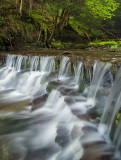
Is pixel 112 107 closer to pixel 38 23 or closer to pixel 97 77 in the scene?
pixel 97 77

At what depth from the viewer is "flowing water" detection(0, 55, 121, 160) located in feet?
11.0

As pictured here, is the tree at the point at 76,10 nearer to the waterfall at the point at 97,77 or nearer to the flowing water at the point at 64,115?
the flowing water at the point at 64,115

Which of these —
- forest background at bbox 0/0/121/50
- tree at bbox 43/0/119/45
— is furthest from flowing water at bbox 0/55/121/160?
forest background at bbox 0/0/121/50

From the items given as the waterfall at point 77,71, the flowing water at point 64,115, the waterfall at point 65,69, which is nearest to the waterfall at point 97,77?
the flowing water at point 64,115

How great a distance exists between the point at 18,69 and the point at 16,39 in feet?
11.2

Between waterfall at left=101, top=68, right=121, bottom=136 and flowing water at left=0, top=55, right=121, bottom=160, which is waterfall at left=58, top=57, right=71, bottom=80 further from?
waterfall at left=101, top=68, right=121, bottom=136

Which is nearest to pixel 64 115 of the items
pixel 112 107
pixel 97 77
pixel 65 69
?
pixel 112 107

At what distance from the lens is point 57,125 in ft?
14.4

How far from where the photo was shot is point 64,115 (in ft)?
15.5

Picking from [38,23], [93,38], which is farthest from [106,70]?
[93,38]

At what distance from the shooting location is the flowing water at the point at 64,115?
3338mm

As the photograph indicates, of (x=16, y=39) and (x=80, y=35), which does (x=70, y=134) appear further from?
(x=80, y=35)

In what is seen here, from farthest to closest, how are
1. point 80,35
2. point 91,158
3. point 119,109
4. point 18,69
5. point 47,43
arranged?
point 80,35 → point 47,43 → point 18,69 → point 119,109 → point 91,158

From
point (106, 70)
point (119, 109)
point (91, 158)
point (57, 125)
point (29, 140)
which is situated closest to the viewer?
point (91, 158)
